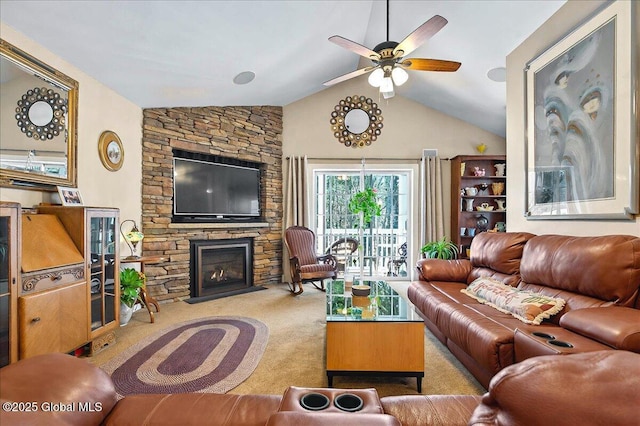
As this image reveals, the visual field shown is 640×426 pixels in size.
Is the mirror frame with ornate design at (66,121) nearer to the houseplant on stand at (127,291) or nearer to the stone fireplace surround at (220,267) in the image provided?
the houseplant on stand at (127,291)

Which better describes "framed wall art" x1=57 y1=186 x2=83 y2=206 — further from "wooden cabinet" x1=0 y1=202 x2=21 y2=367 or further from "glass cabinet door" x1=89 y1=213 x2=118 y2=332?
"wooden cabinet" x1=0 y1=202 x2=21 y2=367

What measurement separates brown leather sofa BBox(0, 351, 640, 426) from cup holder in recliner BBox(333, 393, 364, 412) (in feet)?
0.06

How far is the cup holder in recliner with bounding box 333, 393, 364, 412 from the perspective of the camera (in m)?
0.92

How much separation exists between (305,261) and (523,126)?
3.27 metres

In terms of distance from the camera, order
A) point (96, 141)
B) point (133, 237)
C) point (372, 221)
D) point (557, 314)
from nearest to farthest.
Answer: point (557, 314) < point (96, 141) < point (133, 237) < point (372, 221)

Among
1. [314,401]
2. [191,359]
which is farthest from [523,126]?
[191,359]

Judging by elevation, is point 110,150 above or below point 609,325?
above

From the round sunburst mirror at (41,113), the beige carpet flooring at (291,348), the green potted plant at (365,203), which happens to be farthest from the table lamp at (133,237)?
the green potted plant at (365,203)

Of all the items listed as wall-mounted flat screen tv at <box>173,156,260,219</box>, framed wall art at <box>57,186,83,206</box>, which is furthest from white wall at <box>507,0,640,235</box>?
framed wall art at <box>57,186,83,206</box>

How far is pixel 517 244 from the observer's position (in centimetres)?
281

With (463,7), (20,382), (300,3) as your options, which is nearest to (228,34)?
(300,3)

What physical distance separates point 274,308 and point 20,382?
3230 millimetres

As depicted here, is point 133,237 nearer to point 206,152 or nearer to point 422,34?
point 206,152

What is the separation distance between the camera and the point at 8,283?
6.23 ft
